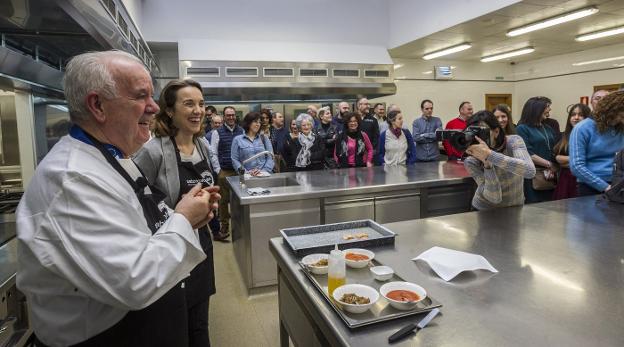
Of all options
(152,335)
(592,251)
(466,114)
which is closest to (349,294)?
(152,335)

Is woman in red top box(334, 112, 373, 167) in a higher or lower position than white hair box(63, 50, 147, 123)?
lower

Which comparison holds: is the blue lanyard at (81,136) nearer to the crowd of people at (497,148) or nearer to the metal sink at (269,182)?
the crowd of people at (497,148)

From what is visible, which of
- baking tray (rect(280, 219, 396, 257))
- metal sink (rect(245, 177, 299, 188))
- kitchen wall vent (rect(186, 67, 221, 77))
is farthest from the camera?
kitchen wall vent (rect(186, 67, 221, 77))

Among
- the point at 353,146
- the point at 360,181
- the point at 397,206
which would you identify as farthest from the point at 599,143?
the point at 353,146

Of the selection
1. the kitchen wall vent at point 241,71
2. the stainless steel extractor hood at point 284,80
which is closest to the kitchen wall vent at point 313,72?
the stainless steel extractor hood at point 284,80

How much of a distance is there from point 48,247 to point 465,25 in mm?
5827

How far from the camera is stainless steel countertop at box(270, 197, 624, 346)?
0.90 m

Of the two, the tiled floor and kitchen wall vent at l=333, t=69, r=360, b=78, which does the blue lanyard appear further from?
kitchen wall vent at l=333, t=69, r=360, b=78

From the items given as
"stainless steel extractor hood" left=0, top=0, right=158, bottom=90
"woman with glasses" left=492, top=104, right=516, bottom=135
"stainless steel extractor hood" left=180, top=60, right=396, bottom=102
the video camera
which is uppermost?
"stainless steel extractor hood" left=180, top=60, right=396, bottom=102

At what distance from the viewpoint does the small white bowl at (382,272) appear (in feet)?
3.90

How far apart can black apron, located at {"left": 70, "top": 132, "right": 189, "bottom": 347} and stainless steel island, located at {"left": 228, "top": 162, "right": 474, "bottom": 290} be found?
1.53 meters

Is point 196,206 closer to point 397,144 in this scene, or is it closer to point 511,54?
point 397,144

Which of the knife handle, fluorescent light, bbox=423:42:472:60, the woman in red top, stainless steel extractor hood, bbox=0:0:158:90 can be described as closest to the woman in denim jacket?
the woman in red top

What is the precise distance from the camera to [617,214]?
1.89 meters
